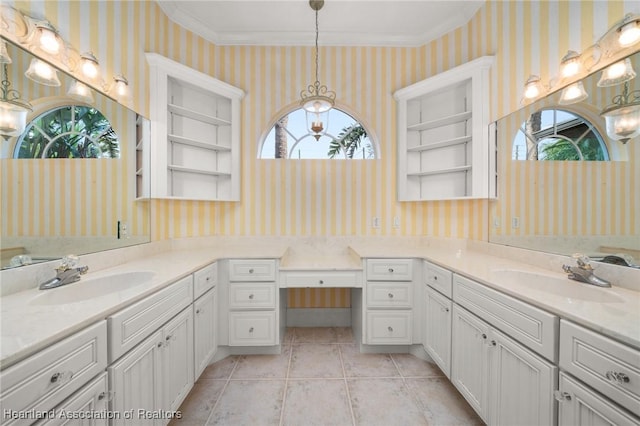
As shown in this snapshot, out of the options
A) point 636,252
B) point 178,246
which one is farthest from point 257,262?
point 636,252

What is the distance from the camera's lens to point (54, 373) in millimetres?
752

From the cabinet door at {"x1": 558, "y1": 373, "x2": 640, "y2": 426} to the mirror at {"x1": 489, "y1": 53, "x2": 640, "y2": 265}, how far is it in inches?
29.9

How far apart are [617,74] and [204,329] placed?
2956 millimetres

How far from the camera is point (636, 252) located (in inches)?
45.6

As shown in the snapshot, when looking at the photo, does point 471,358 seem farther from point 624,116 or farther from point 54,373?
point 54,373

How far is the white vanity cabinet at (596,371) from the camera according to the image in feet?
2.44

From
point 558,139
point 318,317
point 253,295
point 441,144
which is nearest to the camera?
point 558,139

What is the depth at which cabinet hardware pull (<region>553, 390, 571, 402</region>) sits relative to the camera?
3.01ft

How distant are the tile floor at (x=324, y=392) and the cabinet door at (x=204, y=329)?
0.19 m

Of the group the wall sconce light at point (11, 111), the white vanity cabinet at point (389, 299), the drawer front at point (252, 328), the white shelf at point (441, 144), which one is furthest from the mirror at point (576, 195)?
the wall sconce light at point (11, 111)

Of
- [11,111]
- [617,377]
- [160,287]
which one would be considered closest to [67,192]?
[11,111]

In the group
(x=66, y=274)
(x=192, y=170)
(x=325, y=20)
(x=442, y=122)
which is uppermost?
(x=325, y=20)

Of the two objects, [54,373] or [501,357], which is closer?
[54,373]

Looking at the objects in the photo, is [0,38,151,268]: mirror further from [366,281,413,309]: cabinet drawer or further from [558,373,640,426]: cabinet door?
[558,373,640,426]: cabinet door
